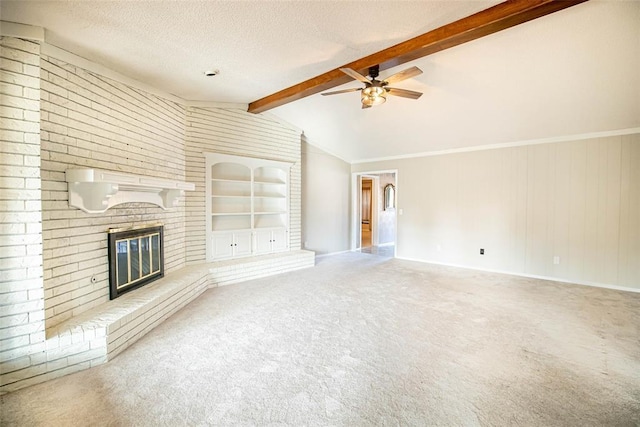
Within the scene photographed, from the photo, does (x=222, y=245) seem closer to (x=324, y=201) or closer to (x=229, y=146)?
(x=229, y=146)

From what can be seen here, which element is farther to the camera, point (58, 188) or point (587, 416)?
point (58, 188)

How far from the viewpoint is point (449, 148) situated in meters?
5.70

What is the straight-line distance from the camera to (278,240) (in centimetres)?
566

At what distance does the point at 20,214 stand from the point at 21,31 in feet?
4.60

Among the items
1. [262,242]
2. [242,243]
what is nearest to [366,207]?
[262,242]

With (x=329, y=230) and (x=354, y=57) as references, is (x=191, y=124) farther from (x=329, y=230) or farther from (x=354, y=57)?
(x=329, y=230)

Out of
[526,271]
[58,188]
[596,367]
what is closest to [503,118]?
[526,271]

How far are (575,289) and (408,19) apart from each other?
451 cm

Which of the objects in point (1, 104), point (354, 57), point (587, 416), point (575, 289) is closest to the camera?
point (587, 416)

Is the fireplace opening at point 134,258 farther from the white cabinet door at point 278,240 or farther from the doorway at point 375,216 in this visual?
the doorway at point 375,216

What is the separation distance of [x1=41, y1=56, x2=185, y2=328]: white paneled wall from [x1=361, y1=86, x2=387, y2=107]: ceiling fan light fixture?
2752 millimetres

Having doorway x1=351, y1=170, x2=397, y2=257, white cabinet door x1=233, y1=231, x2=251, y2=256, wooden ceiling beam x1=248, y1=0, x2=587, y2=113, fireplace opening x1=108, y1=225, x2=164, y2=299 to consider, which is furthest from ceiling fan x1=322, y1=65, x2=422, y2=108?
Result: doorway x1=351, y1=170, x2=397, y2=257

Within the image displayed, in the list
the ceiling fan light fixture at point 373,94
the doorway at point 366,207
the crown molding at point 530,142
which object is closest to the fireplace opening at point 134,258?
the ceiling fan light fixture at point 373,94

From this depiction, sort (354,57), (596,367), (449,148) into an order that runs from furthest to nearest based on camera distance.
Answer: (449,148)
(354,57)
(596,367)
